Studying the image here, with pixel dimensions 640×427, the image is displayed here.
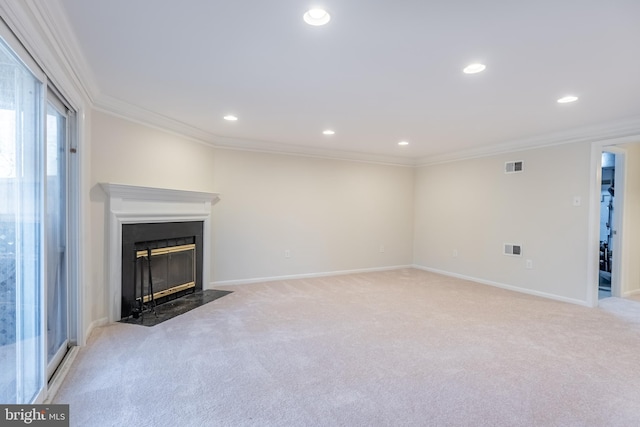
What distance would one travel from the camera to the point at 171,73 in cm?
264

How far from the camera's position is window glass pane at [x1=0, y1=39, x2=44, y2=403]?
165cm

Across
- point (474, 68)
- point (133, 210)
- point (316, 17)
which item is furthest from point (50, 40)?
point (474, 68)

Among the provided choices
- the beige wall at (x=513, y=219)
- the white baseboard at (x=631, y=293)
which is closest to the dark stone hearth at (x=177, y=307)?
the beige wall at (x=513, y=219)

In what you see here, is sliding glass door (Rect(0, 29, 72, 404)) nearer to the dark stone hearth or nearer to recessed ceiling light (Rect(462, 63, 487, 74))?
the dark stone hearth

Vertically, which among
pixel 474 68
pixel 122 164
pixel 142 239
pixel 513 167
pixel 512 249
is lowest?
pixel 512 249

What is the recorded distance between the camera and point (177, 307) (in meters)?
3.84

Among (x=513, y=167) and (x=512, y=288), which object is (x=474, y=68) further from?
(x=512, y=288)

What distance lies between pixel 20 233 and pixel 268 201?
140 inches

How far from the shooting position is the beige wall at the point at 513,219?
4297 millimetres

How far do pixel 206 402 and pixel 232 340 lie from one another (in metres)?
0.92

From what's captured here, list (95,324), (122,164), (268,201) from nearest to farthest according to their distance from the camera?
(95,324) → (122,164) → (268,201)

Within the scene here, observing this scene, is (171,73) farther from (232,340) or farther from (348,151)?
(348,151)

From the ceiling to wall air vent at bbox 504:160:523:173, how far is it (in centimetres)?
75

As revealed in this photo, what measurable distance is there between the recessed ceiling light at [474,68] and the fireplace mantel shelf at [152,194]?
3323 millimetres
